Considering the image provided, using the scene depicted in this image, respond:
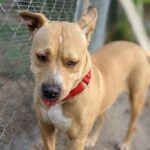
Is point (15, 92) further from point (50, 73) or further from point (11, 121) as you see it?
point (50, 73)

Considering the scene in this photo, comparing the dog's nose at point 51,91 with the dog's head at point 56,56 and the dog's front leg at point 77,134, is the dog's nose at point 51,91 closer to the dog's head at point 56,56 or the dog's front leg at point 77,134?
the dog's head at point 56,56

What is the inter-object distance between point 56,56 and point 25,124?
1731 mm

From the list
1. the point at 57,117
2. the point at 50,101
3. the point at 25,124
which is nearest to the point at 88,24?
the point at 50,101

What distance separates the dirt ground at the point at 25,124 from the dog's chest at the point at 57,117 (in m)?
0.83

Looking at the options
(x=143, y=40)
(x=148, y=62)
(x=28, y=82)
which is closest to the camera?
(x=148, y=62)

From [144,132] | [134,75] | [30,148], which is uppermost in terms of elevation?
[134,75]

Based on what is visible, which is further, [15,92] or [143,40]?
[143,40]

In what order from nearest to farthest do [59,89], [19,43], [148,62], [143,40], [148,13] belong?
[59,89]
[19,43]
[148,62]
[143,40]
[148,13]

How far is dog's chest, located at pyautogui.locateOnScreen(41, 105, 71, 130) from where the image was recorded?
3.76 meters

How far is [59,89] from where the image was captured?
3.31m

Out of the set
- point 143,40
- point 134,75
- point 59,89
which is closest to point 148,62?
point 134,75

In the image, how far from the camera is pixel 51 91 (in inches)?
130

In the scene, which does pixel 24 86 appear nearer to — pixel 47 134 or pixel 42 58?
pixel 47 134

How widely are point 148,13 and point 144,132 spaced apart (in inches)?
175
